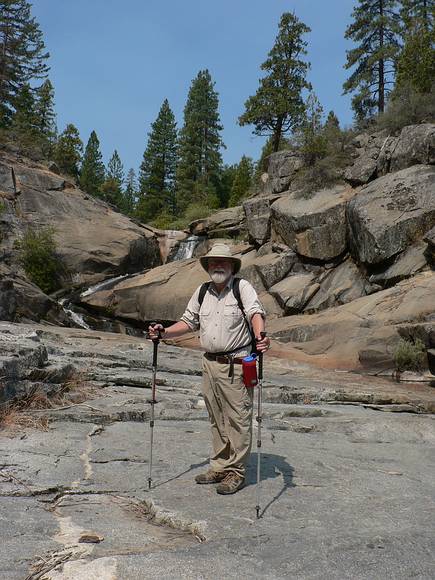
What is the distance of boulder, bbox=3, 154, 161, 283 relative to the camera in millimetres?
32406

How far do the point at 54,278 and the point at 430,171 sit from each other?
66.5 ft

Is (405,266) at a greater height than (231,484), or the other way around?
(405,266)

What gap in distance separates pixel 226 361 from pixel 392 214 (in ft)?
64.2

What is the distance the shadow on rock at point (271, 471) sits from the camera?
508 cm

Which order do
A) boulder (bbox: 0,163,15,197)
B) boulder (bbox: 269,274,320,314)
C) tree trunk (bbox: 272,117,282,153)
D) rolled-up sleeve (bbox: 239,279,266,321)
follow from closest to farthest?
rolled-up sleeve (bbox: 239,279,266,321) → boulder (bbox: 269,274,320,314) → boulder (bbox: 0,163,15,197) → tree trunk (bbox: 272,117,282,153)

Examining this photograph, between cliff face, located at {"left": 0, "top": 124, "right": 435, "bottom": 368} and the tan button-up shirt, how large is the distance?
11924 mm

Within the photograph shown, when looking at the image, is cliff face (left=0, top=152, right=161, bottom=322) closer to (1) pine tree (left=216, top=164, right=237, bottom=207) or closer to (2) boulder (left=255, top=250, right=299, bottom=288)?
(2) boulder (left=255, top=250, right=299, bottom=288)

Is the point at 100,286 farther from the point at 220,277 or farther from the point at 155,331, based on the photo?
the point at 220,277

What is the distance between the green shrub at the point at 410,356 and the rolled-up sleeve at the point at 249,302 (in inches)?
452

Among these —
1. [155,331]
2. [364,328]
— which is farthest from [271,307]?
[155,331]

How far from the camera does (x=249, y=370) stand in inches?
Answer: 194

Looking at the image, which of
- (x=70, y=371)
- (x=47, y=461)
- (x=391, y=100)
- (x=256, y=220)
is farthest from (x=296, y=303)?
(x=47, y=461)

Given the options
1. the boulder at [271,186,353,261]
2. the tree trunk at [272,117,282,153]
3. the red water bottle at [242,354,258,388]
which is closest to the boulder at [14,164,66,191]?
the tree trunk at [272,117,282,153]

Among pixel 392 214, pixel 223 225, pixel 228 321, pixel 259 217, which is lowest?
pixel 228 321
